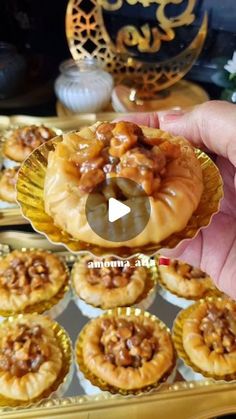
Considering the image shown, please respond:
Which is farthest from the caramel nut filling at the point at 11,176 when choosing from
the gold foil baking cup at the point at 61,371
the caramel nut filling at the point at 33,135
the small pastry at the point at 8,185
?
the gold foil baking cup at the point at 61,371

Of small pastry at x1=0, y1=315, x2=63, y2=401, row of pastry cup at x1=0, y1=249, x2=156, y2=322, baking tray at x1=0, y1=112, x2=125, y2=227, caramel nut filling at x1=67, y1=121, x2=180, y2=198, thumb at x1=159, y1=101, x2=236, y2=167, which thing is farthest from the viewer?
baking tray at x1=0, y1=112, x2=125, y2=227

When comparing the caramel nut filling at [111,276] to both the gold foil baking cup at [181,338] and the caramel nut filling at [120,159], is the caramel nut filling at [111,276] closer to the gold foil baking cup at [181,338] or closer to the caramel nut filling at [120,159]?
the gold foil baking cup at [181,338]

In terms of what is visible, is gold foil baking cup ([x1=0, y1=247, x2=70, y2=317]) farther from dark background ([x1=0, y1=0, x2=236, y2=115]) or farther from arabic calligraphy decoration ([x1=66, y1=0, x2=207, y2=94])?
arabic calligraphy decoration ([x1=66, y1=0, x2=207, y2=94])

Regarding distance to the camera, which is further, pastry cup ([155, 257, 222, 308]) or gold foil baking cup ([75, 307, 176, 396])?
pastry cup ([155, 257, 222, 308])

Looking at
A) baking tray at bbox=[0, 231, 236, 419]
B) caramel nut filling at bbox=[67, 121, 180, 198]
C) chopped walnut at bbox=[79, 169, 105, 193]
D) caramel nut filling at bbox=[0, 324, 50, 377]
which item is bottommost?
baking tray at bbox=[0, 231, 236, 419]

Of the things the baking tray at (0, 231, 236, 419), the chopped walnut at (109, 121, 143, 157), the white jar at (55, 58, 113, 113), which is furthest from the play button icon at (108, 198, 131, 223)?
the white jar at (55, 58, 113, 113)

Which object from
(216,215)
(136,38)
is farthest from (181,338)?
(136,38)
